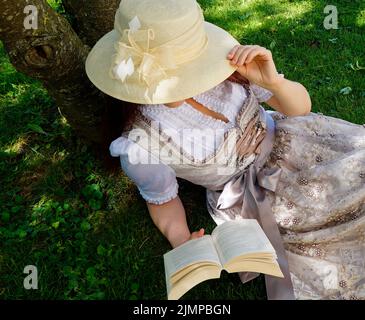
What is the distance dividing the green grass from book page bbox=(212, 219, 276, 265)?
0.47 metres

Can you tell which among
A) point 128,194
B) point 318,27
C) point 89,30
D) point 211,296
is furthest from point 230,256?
point 318,27

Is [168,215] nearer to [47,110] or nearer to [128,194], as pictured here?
[128,194]

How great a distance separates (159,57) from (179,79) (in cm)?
12

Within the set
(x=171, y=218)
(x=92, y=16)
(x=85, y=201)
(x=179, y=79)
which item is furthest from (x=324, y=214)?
(x=92, y=16)

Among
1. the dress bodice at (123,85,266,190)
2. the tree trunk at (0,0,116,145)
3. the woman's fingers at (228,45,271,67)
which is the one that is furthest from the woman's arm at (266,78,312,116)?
the tree trunk at (0,0,116,145)

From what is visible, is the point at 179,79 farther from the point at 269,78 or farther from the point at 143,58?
the point at 269,78

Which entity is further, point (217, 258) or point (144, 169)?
point (144, 169)

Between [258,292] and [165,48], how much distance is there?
1.22 meters

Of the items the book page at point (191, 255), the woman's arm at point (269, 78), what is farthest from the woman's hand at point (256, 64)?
the book page at point (191, 255)

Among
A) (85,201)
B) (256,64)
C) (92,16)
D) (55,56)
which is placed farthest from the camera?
(85,201)

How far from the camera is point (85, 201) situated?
290cm

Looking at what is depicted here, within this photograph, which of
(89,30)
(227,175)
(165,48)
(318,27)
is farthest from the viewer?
(318,27)

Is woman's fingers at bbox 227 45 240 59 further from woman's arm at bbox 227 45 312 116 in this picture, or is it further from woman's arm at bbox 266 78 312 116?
woman's arm at bbox 266 78 312 116

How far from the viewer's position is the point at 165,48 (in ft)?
6.07
